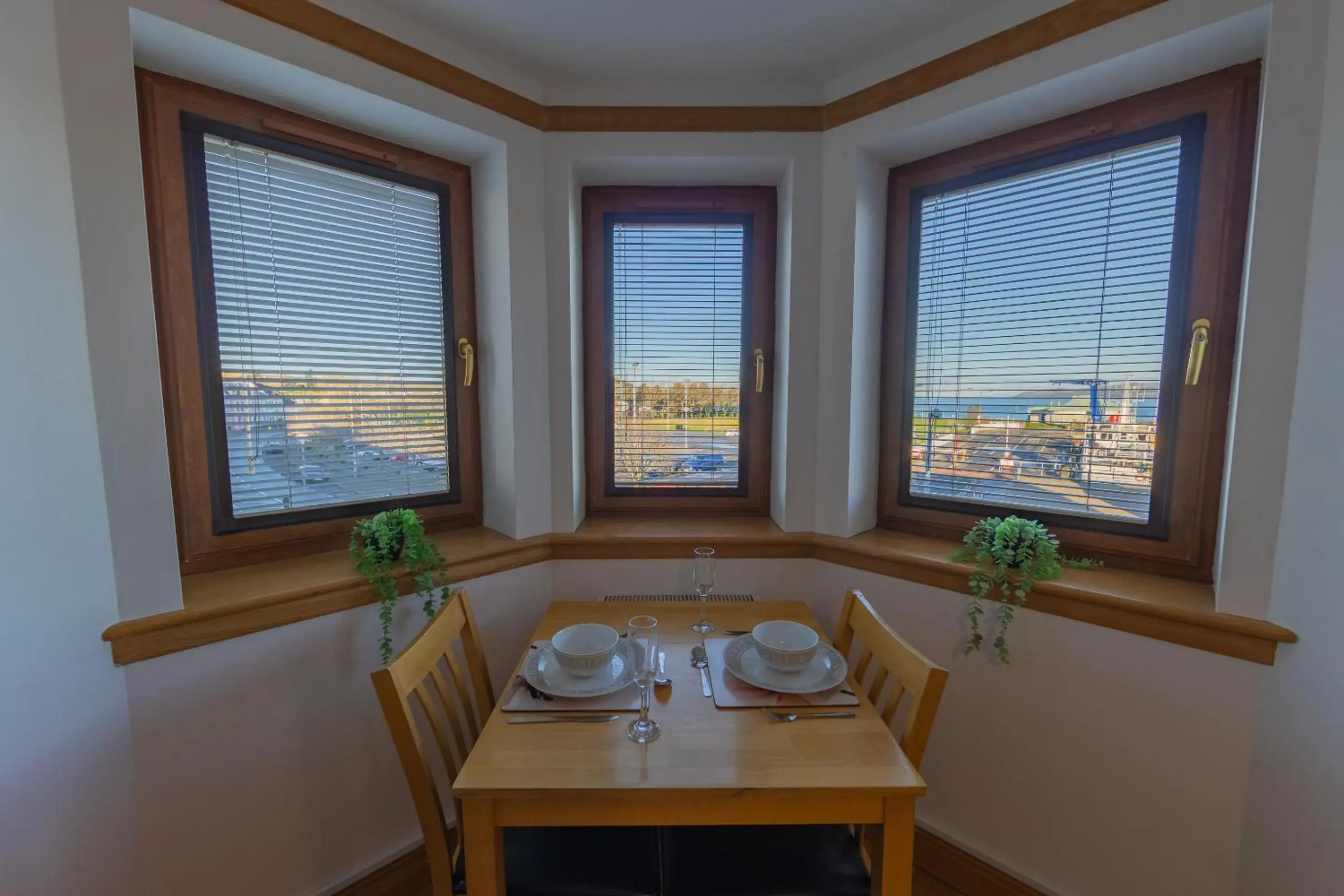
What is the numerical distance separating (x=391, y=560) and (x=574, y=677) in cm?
66

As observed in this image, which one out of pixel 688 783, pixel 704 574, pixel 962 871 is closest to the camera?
pixel 688 783

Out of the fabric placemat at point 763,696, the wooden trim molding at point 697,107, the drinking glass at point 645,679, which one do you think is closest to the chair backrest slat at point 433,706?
the drinking glass at point 645,679

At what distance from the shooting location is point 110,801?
111cm

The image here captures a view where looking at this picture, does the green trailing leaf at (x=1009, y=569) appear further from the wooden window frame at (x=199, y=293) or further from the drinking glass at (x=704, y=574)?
the wooden window frame at (x=199, y=293)

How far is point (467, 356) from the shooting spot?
1784 millimetres

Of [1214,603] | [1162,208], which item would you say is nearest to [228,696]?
[1214,603]

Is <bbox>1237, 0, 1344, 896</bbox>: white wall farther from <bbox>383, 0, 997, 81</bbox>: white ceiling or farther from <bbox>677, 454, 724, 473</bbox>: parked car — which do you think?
<bbox>677, 454, 724, 473</bbox>: parked car

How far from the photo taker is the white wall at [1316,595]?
1.01 metres

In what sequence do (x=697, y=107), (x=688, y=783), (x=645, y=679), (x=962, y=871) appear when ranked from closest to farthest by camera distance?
(x=688, y=783)
(x=645, y=679)
(x=962, y=871)
(x=697, y=107)

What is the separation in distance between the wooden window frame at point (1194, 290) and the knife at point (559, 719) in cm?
141

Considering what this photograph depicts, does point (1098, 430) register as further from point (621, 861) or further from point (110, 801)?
point (110, 801)

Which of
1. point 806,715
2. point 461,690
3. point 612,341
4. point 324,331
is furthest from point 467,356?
point 806,715

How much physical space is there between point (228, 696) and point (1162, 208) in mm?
2683

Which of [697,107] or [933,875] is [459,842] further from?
[697,107]
